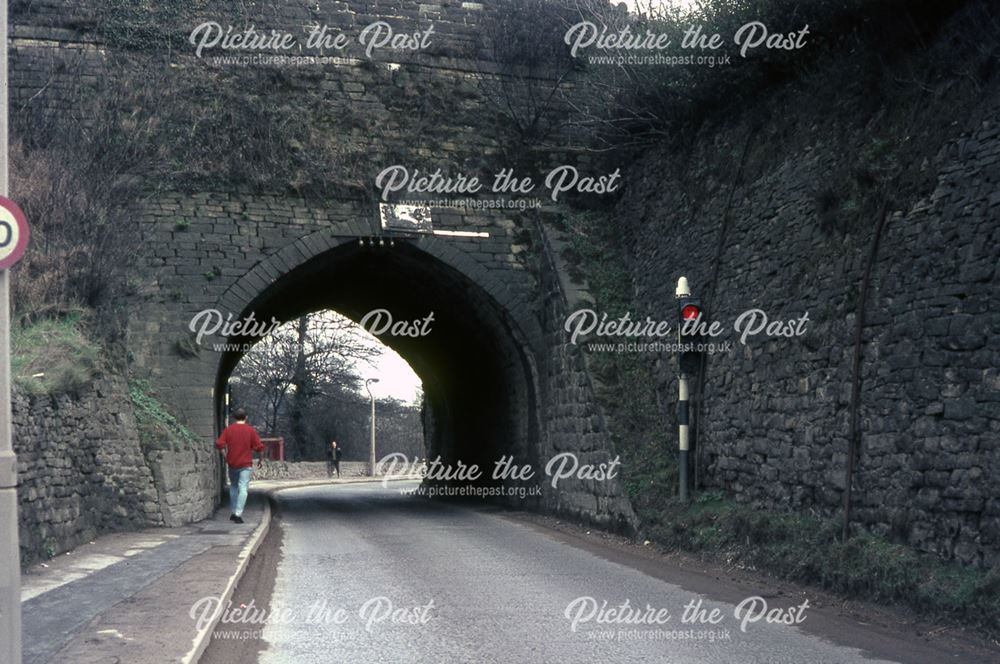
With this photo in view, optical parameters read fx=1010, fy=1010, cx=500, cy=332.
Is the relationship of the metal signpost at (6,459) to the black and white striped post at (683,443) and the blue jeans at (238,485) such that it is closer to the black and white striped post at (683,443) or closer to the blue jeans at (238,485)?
the black and white striped post at (683,443)

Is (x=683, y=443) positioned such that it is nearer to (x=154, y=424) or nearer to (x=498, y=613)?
(x=498, y=613)

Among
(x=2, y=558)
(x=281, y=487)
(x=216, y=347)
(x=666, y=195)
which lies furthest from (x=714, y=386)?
(x=281, y=487)

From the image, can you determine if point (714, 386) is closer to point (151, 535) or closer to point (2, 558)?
point (151, 535)

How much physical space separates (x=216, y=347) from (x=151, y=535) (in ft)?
15.2

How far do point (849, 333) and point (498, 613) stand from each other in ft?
14.7

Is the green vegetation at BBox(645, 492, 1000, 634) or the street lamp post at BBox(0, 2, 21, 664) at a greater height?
the street lamp post at BBox(0, 2, 21, 664)

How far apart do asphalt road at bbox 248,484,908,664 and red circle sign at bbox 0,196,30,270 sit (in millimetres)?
2861

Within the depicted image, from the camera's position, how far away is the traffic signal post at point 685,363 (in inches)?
486

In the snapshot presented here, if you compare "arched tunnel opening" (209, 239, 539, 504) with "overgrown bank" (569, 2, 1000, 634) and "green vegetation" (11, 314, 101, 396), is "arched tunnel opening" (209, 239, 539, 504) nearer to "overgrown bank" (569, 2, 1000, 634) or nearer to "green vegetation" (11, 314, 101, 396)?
"green vegetation" (11, 314, 101, 396)

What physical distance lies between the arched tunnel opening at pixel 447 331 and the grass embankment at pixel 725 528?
2.27 metres

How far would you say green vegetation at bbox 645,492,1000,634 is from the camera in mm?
6973

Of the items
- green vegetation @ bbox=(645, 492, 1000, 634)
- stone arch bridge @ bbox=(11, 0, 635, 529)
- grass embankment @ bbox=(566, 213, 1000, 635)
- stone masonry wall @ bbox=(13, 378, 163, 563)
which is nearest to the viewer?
green vegetation @ bbox=(645, 492, 1000, 634)

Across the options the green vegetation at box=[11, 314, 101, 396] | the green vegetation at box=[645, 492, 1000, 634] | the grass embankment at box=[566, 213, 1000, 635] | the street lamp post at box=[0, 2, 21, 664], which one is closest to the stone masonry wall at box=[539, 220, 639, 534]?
the grass embankment at box=[566, 213, 1000, 635]

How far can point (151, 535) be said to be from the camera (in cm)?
1280
